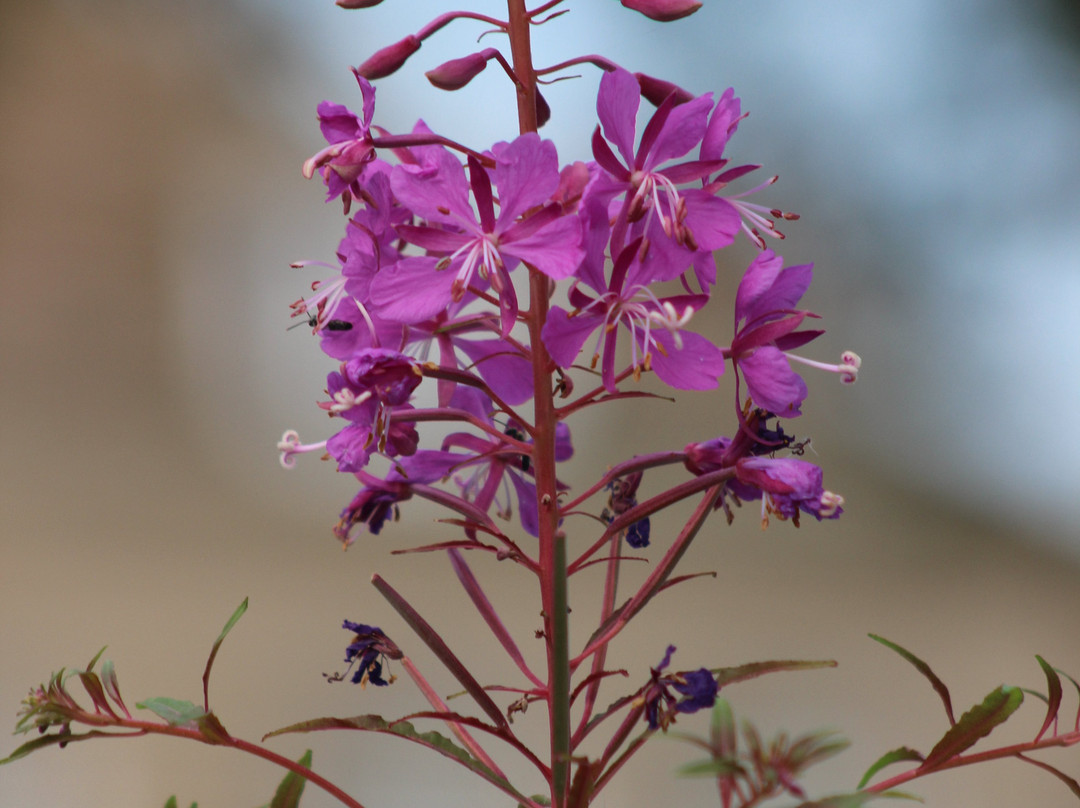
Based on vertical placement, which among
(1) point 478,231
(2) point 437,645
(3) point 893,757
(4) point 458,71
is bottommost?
(3) point 893,757

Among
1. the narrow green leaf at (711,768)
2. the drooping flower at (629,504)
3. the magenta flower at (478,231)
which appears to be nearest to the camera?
the narrow green leaf at (711,768)

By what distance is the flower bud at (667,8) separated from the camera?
0.49 m

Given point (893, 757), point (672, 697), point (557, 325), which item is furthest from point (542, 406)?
point (893, 757)

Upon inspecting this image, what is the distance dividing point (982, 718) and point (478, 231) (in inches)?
15.1

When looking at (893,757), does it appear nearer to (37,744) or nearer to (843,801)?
(843,801)

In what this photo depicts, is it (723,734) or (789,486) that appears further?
(789,486)

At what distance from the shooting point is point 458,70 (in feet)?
1.64

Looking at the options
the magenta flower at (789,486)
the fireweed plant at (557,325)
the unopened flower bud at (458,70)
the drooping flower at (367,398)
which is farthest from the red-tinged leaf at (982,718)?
the unopened flower bud at (458,70)

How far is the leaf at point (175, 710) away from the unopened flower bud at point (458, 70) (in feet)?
1.25

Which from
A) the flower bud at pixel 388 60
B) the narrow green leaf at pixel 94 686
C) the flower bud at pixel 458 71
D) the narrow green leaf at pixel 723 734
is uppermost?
the flower bud at pixel 388 60

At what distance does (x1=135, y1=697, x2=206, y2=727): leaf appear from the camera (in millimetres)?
451

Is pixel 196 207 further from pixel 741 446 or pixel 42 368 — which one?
pixel 741 446

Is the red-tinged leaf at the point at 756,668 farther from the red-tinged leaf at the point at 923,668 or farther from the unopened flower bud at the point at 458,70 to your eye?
the unopened flower bud at the point at 458,70

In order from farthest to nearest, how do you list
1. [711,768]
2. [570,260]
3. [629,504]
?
[629,504] → [570,260] → [711,768]
